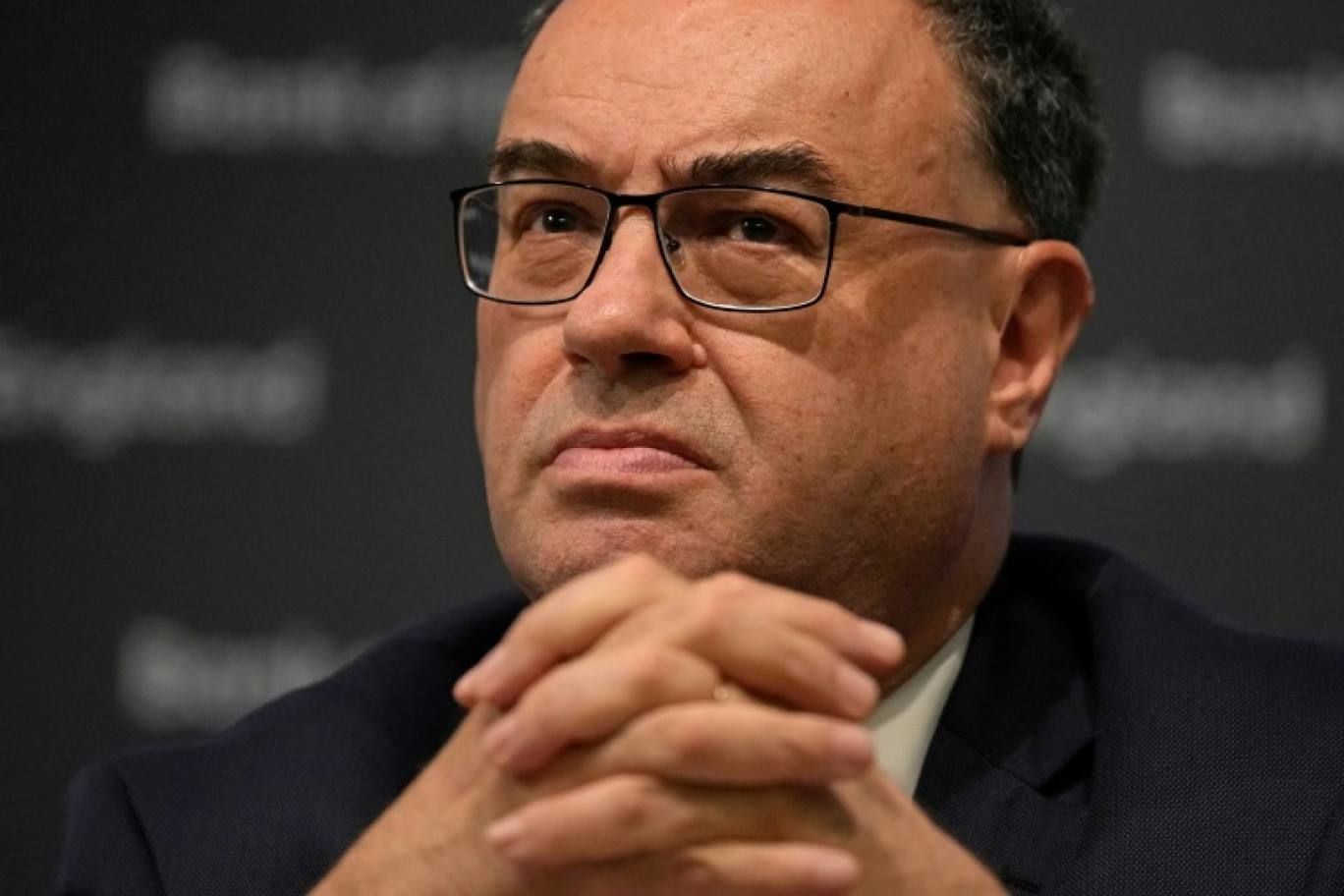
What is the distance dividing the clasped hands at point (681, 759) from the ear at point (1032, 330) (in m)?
0.80

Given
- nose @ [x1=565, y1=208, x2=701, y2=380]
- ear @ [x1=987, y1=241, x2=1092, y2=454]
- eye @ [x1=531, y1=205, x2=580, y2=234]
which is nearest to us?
nose @ [x1=565, y1=208, x2=701, y2=380]

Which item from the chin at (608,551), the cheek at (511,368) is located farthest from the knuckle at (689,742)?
the cheek at (511,368)

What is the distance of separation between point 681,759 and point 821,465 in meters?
0.62

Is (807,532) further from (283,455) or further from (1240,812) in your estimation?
→ (283,455)

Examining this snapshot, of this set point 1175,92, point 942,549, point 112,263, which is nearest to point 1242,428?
point 1175,92

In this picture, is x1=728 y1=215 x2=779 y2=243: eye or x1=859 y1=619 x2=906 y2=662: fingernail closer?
x1=859 y1=619 x2=906 y2=662: fingernail

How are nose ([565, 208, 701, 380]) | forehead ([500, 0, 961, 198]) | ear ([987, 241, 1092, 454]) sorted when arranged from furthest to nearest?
ear ([987, 241, 1092, 454]), forehead ([500, 0, 961, 198]), nose ([565, 208, 701, 380])

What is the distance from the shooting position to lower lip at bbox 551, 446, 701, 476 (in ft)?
6.89

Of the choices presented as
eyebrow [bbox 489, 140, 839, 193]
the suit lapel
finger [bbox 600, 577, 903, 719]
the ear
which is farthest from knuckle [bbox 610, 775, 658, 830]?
the ear

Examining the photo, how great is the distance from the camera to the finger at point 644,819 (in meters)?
1.65

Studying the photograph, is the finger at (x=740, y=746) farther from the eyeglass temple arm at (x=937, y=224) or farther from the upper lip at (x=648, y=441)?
the eyeglass temple arm at (x=937, y=224)

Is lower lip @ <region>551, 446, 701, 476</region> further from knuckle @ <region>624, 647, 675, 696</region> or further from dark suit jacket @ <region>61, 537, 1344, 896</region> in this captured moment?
dark suit jacket @ <region>61, 537, 1344, 896</region>

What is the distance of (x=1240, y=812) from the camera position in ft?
7.02

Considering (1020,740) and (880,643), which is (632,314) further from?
(1020,740)
